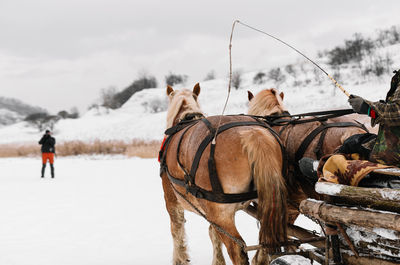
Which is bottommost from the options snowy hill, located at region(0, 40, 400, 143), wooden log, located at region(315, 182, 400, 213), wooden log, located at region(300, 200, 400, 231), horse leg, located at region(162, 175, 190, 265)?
horse leg, located at region(162, 175, 190, 265)

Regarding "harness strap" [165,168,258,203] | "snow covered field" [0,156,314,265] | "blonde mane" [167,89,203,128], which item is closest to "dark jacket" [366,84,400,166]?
"harness strap" [165,168,258,203]

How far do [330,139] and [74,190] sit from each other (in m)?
8.18

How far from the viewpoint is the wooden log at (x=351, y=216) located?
5.41 feet

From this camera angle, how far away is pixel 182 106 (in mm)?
3984

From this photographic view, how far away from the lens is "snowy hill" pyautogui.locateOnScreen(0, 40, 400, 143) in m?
28.0

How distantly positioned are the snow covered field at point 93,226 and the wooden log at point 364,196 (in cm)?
262

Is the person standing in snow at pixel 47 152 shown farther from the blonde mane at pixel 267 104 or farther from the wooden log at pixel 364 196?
the wooden log at pixel 364 196

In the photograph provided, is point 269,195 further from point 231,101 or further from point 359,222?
point 231,101

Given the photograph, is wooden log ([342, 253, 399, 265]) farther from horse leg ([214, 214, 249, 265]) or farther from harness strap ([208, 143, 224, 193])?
harness strap ([208, 143, 224, 193])

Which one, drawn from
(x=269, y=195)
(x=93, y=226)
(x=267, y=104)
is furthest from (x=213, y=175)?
(x=93, y=226)

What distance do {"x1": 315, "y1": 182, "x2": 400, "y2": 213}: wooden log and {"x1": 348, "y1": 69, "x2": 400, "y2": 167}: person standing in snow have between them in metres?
0.34

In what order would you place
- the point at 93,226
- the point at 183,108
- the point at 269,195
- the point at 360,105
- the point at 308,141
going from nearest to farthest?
the point at 360,105 < the point at 269,195 < the point at 308,141 < the point at 183,108 < the point at 93,226

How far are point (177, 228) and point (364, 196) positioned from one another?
8.38 feet

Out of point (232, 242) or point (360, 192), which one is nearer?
point (360, 192)
